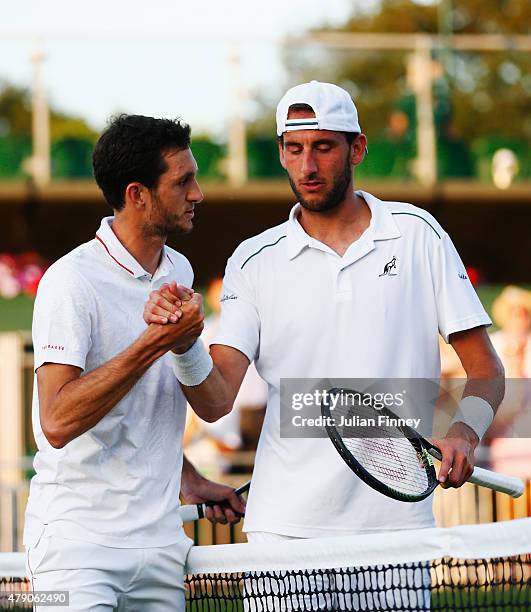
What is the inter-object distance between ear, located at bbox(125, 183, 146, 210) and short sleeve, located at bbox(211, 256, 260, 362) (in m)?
0.46

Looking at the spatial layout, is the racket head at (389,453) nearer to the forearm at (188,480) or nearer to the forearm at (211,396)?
the forearm at (211,396)

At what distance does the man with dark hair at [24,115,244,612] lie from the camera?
3.94m

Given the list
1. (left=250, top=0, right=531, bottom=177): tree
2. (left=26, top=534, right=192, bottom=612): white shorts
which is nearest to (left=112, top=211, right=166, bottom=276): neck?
(left=26, top=534, right=192, bottom=612): white shorts

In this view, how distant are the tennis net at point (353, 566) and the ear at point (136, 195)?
1.10 meters

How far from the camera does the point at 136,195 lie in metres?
4.32

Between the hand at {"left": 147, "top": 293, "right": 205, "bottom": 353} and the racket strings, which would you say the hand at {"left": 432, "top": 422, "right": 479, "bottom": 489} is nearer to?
the racket strings

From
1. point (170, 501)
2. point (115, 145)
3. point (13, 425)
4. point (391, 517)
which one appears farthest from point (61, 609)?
point (13, 425)

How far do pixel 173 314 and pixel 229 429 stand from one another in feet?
23.0

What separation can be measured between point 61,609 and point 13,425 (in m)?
8.61

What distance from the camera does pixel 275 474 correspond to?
444cm

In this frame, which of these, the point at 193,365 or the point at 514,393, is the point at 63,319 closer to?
the point at 193,365

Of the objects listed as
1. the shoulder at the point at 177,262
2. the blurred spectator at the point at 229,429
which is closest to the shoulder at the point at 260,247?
the shoulder at the point at 177,262

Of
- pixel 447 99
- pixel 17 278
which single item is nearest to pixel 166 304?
pixel 17 278

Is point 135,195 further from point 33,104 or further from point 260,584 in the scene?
point 33,104
